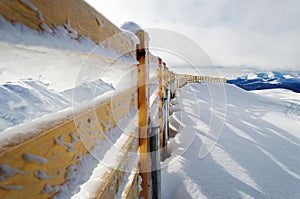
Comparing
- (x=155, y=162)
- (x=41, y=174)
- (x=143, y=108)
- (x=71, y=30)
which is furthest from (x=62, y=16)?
(x=155, y=162)

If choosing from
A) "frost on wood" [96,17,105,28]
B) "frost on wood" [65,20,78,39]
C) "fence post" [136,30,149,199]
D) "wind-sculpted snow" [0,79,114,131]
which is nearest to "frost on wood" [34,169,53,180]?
"wind-sculpted snow" [0,79,114,131]

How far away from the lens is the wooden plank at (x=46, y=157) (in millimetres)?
326

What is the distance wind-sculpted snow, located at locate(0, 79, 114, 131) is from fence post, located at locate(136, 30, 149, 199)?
549 millimetres

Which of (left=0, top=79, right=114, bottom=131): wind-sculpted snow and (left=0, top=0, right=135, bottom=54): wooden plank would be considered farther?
(left=0, top=79, right=114, bottom=131): wind-sculpted snow

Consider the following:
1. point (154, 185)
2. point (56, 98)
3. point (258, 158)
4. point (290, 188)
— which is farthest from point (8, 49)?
point (258, 158)

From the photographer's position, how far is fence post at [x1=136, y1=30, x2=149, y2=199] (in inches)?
54.2

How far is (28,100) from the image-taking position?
71 cm

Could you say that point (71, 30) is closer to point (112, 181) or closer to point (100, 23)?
point (100, 23)

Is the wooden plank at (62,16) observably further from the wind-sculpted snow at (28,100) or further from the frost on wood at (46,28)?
the wind-sculpted snow at (28,100)

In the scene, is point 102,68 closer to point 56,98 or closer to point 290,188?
point 56,98

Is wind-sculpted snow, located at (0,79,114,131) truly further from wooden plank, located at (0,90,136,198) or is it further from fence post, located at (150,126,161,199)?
fence post, located at (150,126,161,199)

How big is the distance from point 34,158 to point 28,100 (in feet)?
1.41

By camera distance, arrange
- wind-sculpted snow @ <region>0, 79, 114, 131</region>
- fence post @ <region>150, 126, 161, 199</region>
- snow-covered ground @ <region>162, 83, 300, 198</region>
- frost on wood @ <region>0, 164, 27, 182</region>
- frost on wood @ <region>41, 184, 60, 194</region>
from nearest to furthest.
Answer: frost on wood @ <region>0, 164, 27, 182</region>
frost on wood @ <region>41, 184, 60, 194</region>
wind-sculpted snow @ <region>0, 79, 114, 131</region>
fence post @ <region>150, 126, 161, 199</region>
snow-covered ground @ <region>162, 83, 300, 198</region>

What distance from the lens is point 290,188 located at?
Result: 70.1 inches
